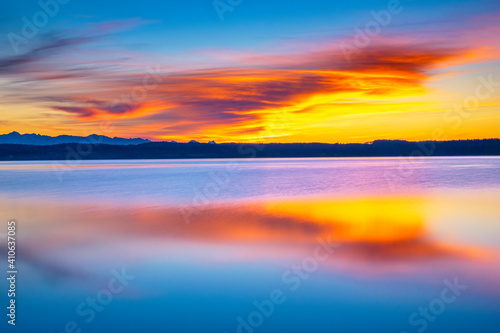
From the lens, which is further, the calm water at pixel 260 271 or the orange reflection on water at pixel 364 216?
the orange reflection on water at pixel 364 216

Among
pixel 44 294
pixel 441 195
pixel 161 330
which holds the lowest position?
pixel 441 195

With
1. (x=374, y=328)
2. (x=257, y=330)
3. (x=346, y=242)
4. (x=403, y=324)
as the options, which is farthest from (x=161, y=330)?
(x=346, y=242)

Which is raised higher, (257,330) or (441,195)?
(257,330)

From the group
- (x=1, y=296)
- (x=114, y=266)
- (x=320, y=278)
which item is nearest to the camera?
(x=1, y=296)

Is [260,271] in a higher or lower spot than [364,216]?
higher

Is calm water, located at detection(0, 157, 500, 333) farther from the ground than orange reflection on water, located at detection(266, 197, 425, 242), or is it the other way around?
calm water, located at detection(0, 157, 500, 333)

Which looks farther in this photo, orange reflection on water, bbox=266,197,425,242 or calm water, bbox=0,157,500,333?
orange reflection on water, bbox=266,197,425,242

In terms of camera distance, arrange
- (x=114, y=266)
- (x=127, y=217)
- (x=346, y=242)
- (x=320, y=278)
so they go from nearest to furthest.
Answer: (x=320, y=278) → (x=114, y=266) → (x=346, y=242) → (x=127, y=217)

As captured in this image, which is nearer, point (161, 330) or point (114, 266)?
point (161, 330)

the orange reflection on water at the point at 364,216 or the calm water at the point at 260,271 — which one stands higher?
the calm water at the point at 260,271

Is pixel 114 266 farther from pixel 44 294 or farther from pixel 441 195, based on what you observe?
pixel 441 195

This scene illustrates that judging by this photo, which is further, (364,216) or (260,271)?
(364,216)

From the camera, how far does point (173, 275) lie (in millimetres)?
5273

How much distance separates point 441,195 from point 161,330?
12144 mm
